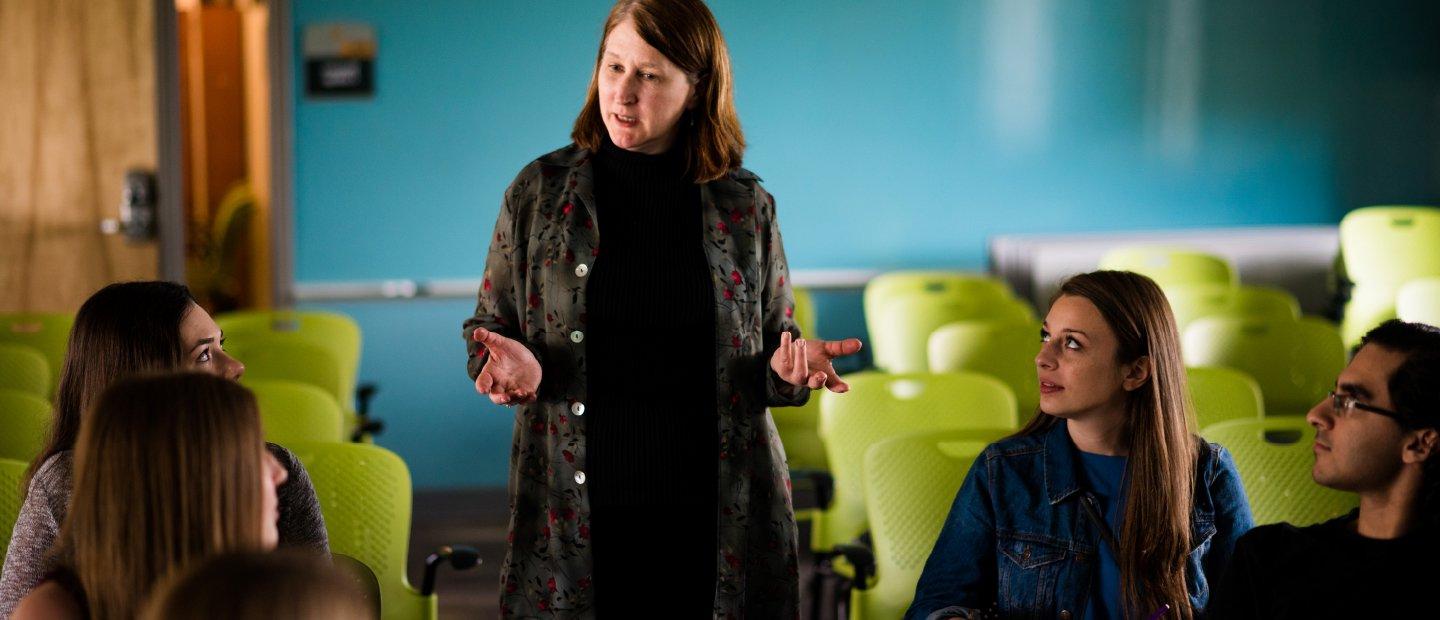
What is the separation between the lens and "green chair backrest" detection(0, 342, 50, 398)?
13.4 ft

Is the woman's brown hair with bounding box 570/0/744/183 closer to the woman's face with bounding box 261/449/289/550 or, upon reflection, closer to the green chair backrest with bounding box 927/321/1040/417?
the woman's face with bounding box 261/449/289/550

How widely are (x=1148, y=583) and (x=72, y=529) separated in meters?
1.54

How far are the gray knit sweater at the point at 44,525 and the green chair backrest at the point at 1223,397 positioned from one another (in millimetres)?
2479

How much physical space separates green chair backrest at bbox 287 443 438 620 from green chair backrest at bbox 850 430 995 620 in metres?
0.92

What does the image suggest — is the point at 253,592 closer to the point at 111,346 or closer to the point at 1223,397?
the point at 111,346

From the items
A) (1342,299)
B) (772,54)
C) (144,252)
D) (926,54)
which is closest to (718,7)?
(772,54)

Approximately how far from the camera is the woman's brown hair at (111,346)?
1908 millimetres

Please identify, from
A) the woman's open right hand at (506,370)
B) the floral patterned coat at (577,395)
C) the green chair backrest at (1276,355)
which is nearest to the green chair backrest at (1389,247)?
the green chair backrest at (1276,355)

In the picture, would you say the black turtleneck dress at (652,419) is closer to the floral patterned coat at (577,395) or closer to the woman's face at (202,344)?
the floral patterned coat at (577,395)

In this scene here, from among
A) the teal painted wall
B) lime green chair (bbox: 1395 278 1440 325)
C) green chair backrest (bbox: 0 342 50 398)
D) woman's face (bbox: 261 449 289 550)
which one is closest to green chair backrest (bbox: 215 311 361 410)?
green chair backrest (bbox: 0 342 50 398)

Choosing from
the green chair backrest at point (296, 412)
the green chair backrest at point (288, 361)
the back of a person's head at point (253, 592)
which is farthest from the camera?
the green chair backrest at point (288, 361)

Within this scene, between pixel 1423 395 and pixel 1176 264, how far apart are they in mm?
4599

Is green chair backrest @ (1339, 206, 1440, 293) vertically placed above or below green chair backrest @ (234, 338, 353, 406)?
above

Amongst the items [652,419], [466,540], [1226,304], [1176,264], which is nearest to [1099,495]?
[652,419]
